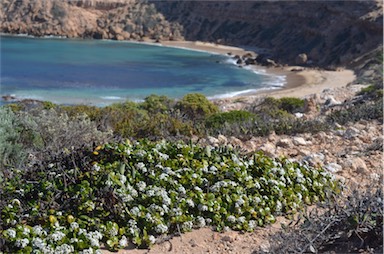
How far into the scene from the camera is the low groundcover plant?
4.30 meters

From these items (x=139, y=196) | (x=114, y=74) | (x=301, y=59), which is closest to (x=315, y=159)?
(x=139, y=196)

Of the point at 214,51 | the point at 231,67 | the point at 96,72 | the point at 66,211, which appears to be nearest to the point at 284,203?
the point at 66,211

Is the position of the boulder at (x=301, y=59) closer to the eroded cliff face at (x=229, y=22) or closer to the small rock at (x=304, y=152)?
the eroded cliff face at (x=229, y=22)

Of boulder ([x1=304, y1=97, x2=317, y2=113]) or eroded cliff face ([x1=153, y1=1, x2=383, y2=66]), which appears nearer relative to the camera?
boulder ([x1=304, y1=97, x2=317, y2=113])

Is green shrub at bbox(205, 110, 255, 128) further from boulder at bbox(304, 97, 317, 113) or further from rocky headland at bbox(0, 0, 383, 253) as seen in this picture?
boulder at bbox(304, 97, 317, 113)

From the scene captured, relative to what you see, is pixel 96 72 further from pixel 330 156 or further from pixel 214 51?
pixel 330 156

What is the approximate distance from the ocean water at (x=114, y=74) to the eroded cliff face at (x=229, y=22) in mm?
9050

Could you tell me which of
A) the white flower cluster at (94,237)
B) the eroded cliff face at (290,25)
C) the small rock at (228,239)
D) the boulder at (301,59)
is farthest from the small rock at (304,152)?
the boulder at (301,59)

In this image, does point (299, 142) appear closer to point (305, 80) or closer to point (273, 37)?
point (305, 80)

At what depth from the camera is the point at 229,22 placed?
72.6 metres

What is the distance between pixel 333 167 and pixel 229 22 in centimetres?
6764

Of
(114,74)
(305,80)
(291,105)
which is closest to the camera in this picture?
(291,105)

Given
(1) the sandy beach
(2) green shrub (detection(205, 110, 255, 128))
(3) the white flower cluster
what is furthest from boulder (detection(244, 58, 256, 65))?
(3) the white flower cluster

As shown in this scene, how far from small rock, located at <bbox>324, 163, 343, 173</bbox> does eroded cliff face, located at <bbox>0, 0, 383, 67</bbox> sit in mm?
42056
